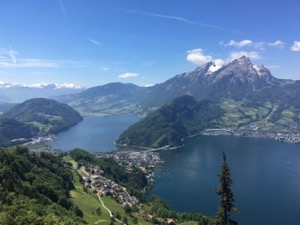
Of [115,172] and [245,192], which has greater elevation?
[115,172]

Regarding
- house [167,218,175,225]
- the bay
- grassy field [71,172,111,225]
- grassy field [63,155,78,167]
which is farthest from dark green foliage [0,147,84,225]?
the bay

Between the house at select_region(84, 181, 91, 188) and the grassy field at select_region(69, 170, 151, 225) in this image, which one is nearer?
the grassy field at select_region(69, 170, 151, 225)

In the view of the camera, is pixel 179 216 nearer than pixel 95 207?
No

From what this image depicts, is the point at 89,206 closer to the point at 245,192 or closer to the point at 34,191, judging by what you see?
the point at 34,191

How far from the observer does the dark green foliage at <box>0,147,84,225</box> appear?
47.7 m

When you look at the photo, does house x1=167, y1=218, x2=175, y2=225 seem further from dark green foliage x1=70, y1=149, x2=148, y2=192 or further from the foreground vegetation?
dark green foliage x1=70, y1=149, x2=148, y2=192

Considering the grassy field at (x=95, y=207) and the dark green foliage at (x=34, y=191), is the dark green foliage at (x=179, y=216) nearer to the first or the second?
the grassy field at (x=95, y=207)

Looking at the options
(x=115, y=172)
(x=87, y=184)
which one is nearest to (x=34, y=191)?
(x=87, y=184)

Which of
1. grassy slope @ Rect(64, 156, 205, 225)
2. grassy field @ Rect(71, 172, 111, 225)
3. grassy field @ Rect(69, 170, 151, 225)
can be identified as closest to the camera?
grassy field @ Rect(71, 172, 111, 225)

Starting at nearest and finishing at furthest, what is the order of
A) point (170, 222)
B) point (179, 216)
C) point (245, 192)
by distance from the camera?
point (170, 222) < point (179, 216) < point (245, 192)

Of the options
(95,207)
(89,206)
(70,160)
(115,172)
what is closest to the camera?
(89,206)

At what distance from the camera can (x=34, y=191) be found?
8394 cm

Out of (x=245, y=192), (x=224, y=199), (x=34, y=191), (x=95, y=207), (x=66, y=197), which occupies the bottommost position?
(x=245, y=192)

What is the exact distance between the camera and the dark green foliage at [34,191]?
47688 mm
